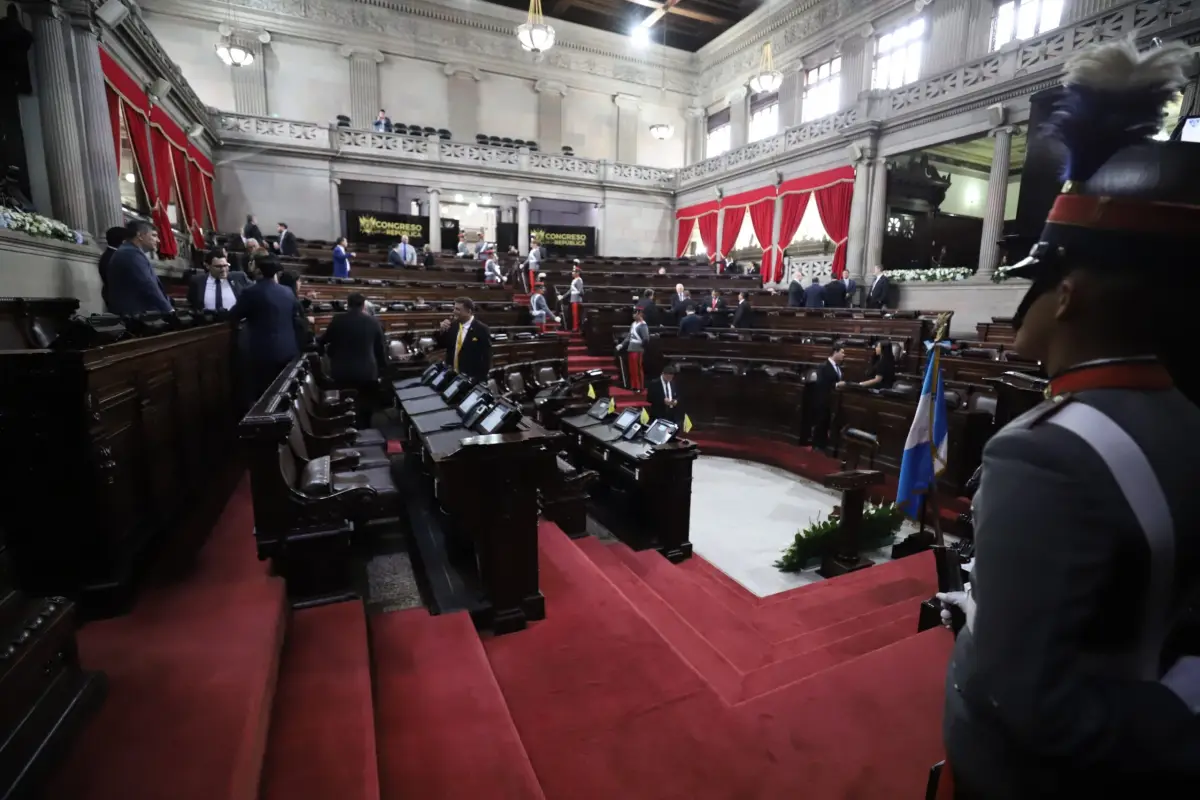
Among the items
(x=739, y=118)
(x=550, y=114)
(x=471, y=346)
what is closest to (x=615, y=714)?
(x=471, y=346)

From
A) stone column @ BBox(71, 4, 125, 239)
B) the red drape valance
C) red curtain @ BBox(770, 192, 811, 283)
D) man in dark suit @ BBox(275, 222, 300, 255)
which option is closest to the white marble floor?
stone column @ BBox(71, 4, 125, 239)

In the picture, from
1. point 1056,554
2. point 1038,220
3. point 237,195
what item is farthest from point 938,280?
point 237,195

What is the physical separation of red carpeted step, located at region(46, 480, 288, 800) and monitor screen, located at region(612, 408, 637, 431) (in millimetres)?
2602

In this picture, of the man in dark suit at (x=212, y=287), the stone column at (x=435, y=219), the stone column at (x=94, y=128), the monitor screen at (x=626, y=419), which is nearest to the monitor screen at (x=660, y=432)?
the monitor screen at (x=626, y=419)

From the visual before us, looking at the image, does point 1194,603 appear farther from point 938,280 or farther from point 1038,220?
point 938,280

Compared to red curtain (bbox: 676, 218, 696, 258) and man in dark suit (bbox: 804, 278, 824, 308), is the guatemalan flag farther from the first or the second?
red curtain (bbox: 676, 218, 696, 258)

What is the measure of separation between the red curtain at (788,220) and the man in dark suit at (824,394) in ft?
30.2

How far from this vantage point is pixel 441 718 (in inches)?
68.8

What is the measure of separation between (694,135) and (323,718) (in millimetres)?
22247

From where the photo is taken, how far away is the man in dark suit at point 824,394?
639 cm

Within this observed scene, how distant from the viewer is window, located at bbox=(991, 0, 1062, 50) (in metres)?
10.4

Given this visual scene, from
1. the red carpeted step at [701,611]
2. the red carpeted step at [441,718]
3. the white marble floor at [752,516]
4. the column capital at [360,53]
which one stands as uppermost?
the column capital at [360,53]

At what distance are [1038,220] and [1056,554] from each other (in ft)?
8.19

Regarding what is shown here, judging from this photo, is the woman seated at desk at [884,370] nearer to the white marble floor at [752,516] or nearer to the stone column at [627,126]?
the white marble floor at [752,516]
